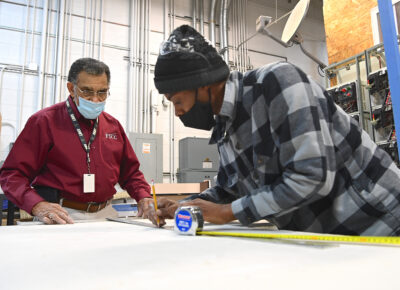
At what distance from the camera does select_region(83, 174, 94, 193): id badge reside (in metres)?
1.62

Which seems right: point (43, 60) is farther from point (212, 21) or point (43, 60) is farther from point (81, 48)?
point (212, 21)

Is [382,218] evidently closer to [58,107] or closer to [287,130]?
[287,130]

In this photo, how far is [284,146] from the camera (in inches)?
32.5

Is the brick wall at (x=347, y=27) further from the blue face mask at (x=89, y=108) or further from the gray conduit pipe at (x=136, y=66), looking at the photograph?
the blue face mask at (x=89, y=108)

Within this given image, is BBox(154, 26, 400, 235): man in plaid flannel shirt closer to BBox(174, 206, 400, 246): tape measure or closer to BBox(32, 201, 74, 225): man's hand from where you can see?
BBox(174, 206, 400, 246): tape measure

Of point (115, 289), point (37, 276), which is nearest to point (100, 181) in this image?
point (37, 276)

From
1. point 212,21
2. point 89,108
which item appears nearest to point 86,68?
point 89,108

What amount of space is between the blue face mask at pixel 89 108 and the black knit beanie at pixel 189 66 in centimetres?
85

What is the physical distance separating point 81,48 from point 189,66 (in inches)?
190

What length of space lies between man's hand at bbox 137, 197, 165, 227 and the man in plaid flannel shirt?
0.71 ft

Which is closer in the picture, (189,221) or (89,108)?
(189,221)

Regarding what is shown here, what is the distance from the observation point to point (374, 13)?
14.8 feet

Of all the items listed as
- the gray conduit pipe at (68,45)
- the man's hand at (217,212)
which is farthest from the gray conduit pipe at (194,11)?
the man's hand at (217,212)

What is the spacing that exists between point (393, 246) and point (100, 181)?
56.0 inches
